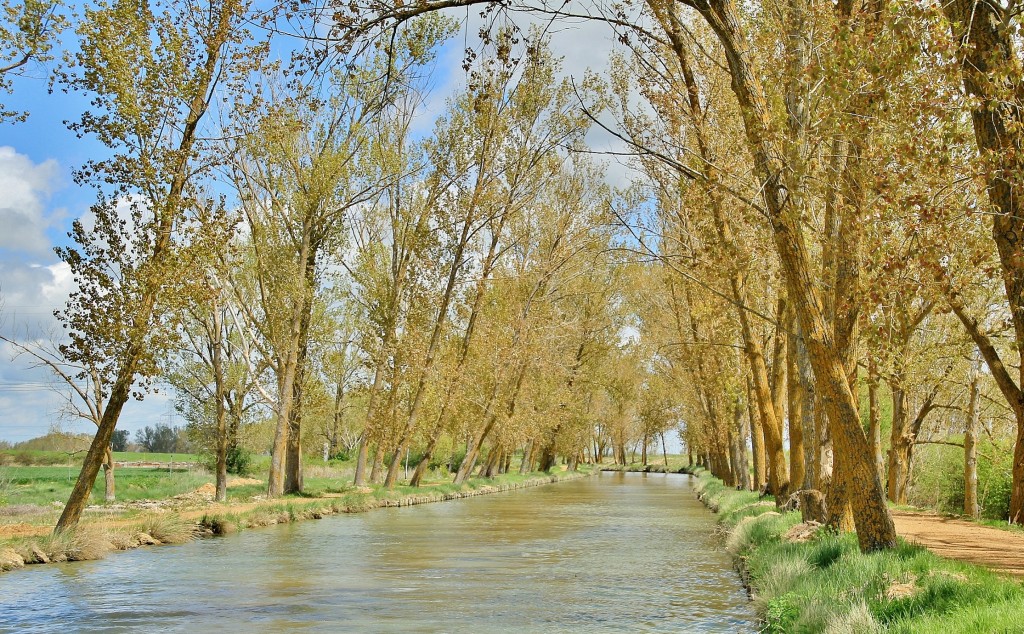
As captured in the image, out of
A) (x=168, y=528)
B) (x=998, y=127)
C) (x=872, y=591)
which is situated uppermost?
(x=998, y=127)

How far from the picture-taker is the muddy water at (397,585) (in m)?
10.3

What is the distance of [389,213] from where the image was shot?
110 feet

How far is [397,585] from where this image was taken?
13.2 meters

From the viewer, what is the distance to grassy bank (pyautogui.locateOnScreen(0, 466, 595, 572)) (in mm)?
14861

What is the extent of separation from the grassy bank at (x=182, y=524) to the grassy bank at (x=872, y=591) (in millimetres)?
11652

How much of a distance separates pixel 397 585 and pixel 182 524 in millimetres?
8068

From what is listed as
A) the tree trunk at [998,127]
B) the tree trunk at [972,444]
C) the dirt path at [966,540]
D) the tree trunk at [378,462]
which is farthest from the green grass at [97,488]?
the tree trunk at [998,127]

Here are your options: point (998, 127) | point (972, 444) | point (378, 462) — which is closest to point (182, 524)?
point (998, 127)

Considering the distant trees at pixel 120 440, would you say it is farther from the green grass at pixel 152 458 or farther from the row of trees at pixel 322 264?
the row of trees at pixel 322 264

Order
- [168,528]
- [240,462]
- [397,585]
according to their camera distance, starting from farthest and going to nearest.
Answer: [240,462]
[168,528]
[397,585]

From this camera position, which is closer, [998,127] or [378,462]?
[998,127]

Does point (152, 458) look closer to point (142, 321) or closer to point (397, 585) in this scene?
point (142, 321)

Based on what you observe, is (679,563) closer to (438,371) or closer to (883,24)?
(883,24)

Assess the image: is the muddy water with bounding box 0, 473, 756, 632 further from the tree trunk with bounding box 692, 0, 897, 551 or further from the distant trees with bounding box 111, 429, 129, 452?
the distant trees with bounding box 111, 429, 129, 452
